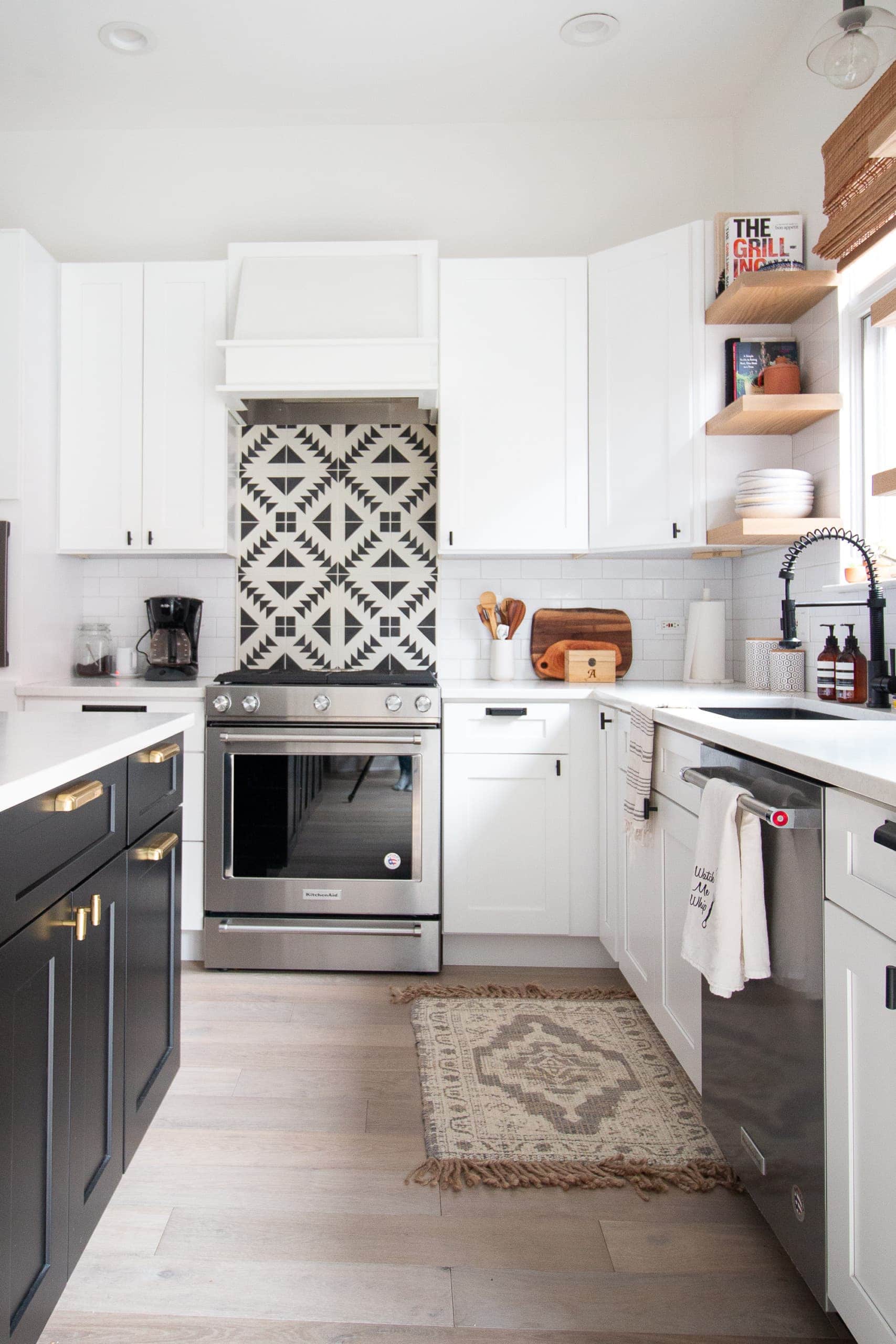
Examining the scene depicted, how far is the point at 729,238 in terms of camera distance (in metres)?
2.77

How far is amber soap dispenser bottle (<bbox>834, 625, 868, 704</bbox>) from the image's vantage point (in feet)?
7.30

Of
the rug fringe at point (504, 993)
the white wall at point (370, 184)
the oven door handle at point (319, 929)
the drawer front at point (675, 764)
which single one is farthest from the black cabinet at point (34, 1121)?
the white wall at point (370, 184)

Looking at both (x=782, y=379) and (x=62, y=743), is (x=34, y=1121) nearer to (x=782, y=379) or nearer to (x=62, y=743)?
(x=62, y=743)

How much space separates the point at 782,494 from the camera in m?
2.64

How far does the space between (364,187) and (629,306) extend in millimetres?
1222

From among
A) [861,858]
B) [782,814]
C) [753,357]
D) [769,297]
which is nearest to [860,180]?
[769,297]

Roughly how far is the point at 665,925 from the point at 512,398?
6.24ft

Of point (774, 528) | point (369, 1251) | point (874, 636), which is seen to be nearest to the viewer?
point (369, 1251)

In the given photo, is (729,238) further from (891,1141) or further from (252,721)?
(891,1141)

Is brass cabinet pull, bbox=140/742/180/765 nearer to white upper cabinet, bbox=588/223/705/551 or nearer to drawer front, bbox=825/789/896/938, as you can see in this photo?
drawer front, bbox=825/789/896/938

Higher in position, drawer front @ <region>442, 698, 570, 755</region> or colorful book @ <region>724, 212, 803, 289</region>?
colorful book @ <region>724, 212, 803, 289</region>

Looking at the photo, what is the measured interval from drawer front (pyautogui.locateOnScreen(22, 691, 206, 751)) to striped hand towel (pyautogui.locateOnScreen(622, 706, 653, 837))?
56.3 inches

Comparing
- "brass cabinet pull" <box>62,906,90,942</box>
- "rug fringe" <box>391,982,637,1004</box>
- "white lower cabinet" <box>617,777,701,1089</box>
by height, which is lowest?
"rug fringe" <box>391,982,637,1004</box>

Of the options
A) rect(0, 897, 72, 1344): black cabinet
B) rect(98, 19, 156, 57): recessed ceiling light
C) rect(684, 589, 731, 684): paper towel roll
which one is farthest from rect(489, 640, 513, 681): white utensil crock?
rect(98, 19, 156, 57): recessed ceiling light
